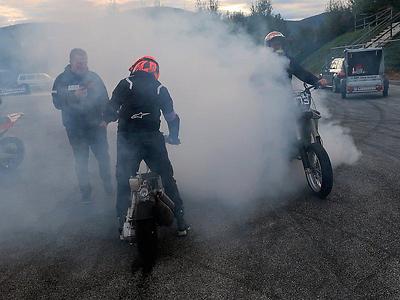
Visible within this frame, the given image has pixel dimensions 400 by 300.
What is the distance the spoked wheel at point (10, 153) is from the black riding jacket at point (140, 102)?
4.10 m

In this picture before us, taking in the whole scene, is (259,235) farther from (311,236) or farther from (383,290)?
(383,290)

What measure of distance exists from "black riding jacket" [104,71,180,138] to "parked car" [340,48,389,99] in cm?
1350

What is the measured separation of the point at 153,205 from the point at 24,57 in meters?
4.42

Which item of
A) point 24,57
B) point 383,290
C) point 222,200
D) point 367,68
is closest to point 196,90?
point 222,200

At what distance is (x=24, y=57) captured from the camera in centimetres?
684

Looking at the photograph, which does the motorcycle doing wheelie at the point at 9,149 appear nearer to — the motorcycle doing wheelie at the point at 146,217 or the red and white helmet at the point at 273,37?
the motorcycle doing wheelie at the point at 146,217

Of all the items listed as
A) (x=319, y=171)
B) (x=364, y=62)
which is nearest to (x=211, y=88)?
(x=319, y=171)

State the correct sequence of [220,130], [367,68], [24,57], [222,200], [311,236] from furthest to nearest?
1. [367,68]
2. [24,57]
3. [220,130]
4. [222,200]
5. [311,236]

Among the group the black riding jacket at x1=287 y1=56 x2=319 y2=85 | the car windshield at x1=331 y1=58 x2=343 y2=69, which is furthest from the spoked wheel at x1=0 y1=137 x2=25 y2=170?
the car windshield at x1=331 y1=58 x2=343 y2=69

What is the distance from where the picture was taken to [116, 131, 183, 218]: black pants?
4242 millimetres

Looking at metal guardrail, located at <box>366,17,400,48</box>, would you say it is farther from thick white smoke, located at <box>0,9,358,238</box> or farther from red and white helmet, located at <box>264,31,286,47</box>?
red and white helmet, located at <box>264,31,286,47</box>

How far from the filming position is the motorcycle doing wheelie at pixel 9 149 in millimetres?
7418

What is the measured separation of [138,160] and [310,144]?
2.24 m

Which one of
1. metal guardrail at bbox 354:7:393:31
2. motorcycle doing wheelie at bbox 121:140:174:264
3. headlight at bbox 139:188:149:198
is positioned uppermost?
metal guardrail at bbox 354:7:393:31
